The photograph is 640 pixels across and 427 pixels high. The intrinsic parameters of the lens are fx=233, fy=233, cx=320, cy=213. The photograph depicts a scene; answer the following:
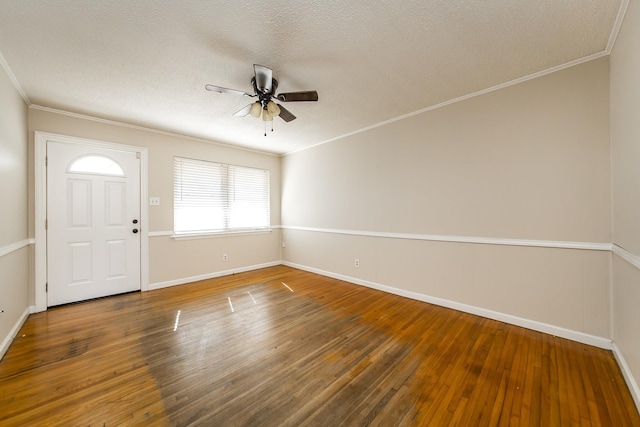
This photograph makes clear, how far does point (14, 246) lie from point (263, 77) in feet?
9.87

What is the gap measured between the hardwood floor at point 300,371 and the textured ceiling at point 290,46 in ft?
8.42

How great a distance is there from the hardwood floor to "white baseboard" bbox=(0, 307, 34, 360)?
6cm

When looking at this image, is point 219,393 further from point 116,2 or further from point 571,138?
point 571,138

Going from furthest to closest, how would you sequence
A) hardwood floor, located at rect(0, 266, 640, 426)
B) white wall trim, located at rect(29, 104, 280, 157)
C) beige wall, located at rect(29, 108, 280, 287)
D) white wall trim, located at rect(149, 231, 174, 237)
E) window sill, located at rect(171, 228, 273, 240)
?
window sill, located at rect(171, 228, 273, 240)
white wall trim, located at rect(149, 231, 174, 237)
beige wall, located at rect(29, 108, 280, 287)
white wall trim, located at rect(29, 104, 280, 157)
hardwood floor, located at rect(0, 266, 640, 426)

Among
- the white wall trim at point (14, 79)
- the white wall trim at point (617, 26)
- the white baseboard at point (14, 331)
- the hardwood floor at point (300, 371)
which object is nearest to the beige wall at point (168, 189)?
the white wall trim at point (14, 79)

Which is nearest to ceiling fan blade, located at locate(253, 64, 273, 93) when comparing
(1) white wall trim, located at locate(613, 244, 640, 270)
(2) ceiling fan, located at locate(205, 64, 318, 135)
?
(2) ceiling fan, located at locate(205, 64, 318, 135)

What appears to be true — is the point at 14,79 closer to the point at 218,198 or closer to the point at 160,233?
the point at 160,233

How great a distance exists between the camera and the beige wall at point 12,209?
2092mm

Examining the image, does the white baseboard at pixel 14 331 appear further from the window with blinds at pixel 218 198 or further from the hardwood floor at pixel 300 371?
the window with blinds at pixel 218 198

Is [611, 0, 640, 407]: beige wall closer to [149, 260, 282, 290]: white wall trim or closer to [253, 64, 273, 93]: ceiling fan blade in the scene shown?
[253, 64, 273, 93]: ceiling fan blade

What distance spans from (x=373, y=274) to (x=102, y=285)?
396 centimetres

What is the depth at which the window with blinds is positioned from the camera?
406cm

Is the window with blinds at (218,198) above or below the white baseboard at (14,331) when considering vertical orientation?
above

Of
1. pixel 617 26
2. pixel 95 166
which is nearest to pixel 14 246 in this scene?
pixel 95 166
